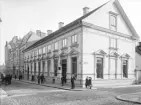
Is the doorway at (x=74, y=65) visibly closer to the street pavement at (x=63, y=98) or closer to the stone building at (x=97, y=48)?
the stone building at (x=97, y=48)

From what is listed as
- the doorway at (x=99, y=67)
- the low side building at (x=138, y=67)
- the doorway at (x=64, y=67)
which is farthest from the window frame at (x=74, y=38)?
the low side building at (x=138, y=67)

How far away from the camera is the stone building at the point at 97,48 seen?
754 inches

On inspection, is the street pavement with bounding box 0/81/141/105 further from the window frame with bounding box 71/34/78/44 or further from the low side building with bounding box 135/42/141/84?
the low side building with bounding box 135/42/141/84

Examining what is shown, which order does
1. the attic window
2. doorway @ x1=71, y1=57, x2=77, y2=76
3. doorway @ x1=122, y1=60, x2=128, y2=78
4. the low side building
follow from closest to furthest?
1. doorway @ x1=71, y1=57, x2=77, y2=76
2. the attic window
3. doorway @ x1=122, y1=60, x2=128, y2=78
4. the low side building

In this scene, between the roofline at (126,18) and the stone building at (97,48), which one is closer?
the stone building at (97,48)

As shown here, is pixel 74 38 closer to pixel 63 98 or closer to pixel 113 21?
pixel 113 21

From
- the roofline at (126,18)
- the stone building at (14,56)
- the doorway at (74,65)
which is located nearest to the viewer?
the doorway at (74,65)

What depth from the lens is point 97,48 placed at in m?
20.2

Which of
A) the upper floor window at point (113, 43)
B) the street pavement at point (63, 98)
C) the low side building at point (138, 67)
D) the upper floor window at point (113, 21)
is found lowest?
the street pavement at point (63, 98)

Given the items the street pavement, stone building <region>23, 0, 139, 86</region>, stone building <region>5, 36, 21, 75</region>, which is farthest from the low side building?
stone building <region>5, 36, 21, 75</region>

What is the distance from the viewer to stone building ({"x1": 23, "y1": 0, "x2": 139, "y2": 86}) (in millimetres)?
19141

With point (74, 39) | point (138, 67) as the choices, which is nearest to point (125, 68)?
point (138, 67)

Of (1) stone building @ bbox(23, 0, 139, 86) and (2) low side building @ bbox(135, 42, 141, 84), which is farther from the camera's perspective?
(2) low side building @ bbox(135, 42, 141, 84)

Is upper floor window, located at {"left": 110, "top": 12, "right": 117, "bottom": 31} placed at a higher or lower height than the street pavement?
higher
